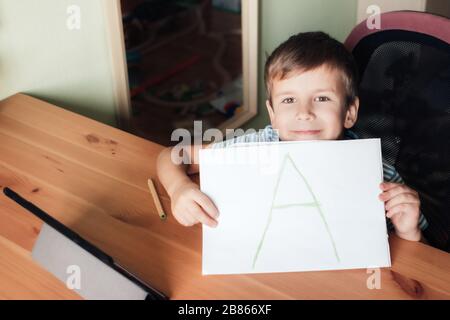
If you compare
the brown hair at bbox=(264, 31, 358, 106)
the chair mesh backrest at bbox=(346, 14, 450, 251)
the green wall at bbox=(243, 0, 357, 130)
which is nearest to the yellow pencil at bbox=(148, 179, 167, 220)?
the brown hair at bbox=(264, 31, 358, 106)

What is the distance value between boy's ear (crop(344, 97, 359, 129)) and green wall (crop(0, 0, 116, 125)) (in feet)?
2.08

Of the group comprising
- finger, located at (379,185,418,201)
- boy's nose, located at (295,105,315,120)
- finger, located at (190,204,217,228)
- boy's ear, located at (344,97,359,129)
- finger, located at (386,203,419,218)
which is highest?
boy's nose, located at (295,105,315,120)

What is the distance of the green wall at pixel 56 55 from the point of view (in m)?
1.16

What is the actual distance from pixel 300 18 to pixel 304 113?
3.06 ft

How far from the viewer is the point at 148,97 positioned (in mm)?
2383

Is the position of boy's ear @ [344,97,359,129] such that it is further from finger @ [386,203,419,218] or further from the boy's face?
finger @ [386,203,419,218]

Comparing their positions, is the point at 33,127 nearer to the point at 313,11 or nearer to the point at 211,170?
the point at 211,170

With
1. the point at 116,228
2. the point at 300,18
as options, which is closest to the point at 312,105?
the point at 116,228

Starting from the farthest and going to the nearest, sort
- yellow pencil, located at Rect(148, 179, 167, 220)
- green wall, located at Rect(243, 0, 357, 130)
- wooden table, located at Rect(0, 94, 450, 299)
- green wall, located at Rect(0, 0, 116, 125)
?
green wall, located at Rect(243, 0, 357, 130)
green wall, located at Rect(0, 0, 116, 125)
yellow pencil, located at Rect(148, 179, 167, 220)
wooden table, located at Rect(0, 94, 450, 299)

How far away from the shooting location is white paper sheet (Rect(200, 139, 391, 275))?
0.75 meters

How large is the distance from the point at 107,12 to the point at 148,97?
3.81ft

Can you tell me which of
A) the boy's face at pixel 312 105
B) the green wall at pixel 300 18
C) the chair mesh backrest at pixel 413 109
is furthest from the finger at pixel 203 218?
the green wall at pixel 300 18

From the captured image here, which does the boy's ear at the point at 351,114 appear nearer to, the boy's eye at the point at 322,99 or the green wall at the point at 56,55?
the boy's eye at the point at 322,99
